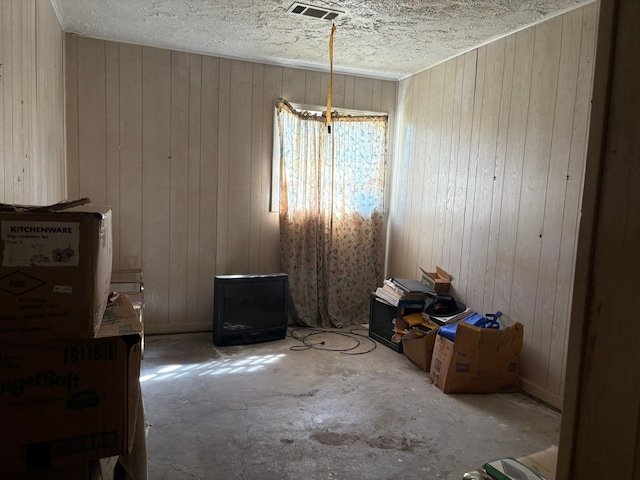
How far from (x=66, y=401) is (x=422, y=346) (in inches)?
108

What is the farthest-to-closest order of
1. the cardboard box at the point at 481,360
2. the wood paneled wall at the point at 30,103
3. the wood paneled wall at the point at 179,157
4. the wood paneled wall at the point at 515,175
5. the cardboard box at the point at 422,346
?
the wood paneled wall at the point at 179,157, the cardboard box at the point at 422,346, the cardboard box at the point at 481,360, the wood paneled wall at the point at 515,175, the wood paneled wall at the point at 30,103

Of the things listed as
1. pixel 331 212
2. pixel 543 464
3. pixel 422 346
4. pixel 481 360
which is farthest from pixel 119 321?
pixel 331 212

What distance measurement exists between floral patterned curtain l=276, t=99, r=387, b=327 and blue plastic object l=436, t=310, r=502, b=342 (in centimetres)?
142

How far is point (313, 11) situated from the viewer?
9.66ft

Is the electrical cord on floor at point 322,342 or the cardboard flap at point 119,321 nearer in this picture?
the cardboard flap at point 119,321

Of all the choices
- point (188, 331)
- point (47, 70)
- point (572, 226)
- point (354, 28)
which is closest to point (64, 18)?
point (47, 70)

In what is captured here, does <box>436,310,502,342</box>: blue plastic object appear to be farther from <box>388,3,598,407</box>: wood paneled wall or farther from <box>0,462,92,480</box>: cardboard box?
<box>0,462,92,480</box>: cardboard box

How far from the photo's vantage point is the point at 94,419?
1086mm

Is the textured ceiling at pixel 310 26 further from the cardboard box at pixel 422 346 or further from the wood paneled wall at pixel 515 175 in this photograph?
the cardboard box at pixel 422 346

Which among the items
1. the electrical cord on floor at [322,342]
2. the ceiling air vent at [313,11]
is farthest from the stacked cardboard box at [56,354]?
the electrical cord on floor at [322,342]

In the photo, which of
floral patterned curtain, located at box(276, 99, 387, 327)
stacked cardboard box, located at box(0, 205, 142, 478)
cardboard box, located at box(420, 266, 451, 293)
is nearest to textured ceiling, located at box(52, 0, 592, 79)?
floral patterned curtain, located at box(276, 99, 387, 327)

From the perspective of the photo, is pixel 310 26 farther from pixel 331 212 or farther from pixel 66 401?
pixel 66 401

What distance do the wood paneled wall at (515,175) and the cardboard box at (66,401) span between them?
2537mm

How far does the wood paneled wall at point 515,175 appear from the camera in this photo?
279 cm
